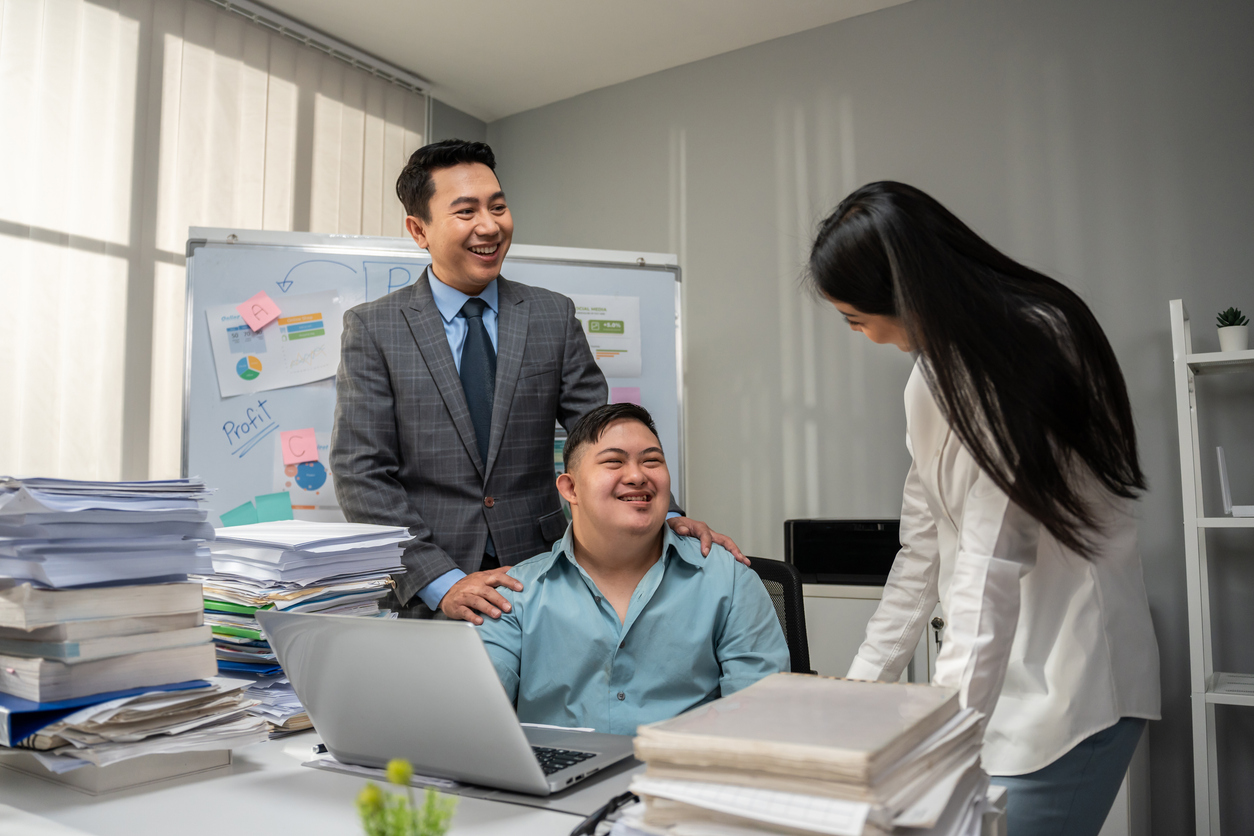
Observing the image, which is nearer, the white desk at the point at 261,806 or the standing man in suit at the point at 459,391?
the white desk at the point at 261,806

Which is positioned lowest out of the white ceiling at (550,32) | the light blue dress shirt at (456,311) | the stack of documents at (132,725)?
the stack of documents at (132,725)

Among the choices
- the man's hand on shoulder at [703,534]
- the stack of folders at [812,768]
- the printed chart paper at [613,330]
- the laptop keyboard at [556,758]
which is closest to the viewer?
the stack of folders at [812,768]

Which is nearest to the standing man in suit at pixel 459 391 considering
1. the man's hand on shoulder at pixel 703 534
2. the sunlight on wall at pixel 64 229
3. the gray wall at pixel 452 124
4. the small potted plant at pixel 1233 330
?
the man's hand on shoulder at pixel 703 534

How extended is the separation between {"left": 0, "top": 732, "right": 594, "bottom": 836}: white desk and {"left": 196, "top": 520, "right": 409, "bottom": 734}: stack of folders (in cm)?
22

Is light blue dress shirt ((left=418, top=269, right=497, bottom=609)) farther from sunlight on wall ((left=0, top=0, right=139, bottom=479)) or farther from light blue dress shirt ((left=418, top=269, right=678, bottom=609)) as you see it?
sunlight on wall ((left=0, top=0, right=139, bottom=479))

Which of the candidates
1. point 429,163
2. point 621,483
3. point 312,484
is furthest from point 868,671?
point 312,484

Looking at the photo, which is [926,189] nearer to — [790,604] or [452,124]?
[790,604]

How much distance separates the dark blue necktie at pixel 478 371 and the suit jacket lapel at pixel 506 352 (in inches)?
1.1

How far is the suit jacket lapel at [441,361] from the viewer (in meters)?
1.84

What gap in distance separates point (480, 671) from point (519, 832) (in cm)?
15

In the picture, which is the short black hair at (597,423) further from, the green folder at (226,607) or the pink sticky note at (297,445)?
the pink sticky note at (297,445)

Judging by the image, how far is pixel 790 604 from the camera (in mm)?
1731

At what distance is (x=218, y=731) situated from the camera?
103cm

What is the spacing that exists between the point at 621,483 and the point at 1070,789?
2.51 ft
